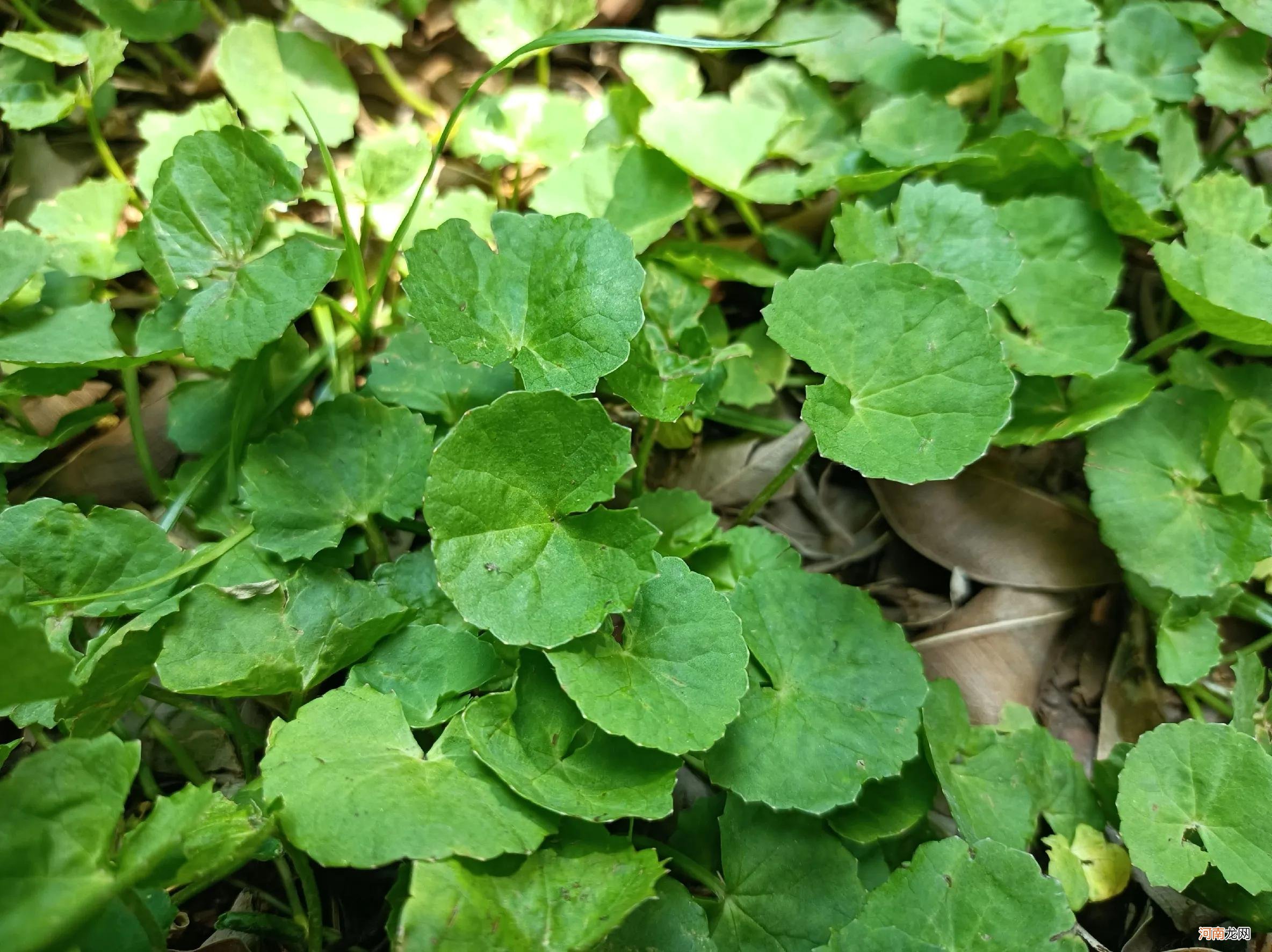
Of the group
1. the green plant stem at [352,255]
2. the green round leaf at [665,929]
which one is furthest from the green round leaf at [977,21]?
the green round leaf at [665,929]

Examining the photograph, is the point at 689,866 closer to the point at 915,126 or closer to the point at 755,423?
the point at 755,423

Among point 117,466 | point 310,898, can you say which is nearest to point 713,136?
point 117,466

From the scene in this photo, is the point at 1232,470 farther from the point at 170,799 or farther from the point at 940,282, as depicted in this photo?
the point at 170,799

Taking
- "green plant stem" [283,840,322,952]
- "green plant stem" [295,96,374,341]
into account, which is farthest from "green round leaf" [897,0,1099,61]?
"green plant stem" [283,840,322,952]

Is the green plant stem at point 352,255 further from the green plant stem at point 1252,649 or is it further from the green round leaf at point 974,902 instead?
the green plant stem at point 1252,649

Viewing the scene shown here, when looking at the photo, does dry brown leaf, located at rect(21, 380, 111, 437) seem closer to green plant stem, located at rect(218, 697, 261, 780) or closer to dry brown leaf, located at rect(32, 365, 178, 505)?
dry brown leaf, located at rect(32, 365, 178, 505)
